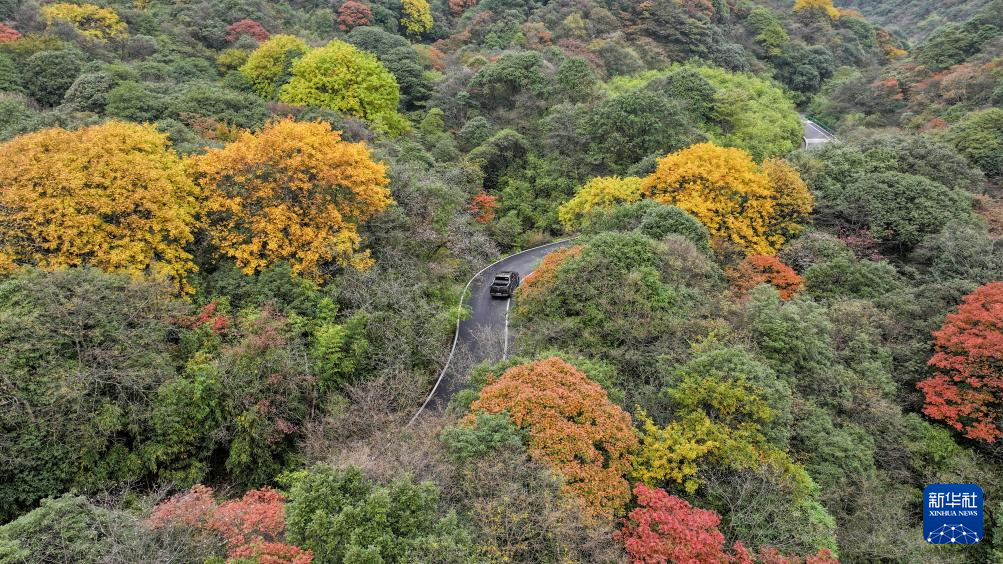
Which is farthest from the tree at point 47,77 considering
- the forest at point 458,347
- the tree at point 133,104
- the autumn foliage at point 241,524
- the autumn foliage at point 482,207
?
the autumn foliage at point 241,524

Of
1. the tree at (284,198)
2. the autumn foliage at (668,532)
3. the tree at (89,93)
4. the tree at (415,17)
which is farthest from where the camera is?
the tree at (415,17)

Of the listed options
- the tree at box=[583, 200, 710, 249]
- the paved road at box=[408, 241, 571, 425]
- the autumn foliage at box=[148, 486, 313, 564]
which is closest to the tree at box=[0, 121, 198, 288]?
the autumn foliage at box=[148, 486, 313, 564]

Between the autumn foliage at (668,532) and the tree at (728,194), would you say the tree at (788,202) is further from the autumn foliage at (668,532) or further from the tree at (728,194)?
the autumn foliage at (668,532)

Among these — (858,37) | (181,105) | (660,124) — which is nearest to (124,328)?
(181,105)

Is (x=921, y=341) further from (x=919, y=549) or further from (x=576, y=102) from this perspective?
(x=576, y=102)

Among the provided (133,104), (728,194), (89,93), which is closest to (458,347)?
(728,194)

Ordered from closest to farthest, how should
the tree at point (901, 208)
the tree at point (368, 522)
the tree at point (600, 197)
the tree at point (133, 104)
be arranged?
1. the tree at point (368, 522)
2. the tree at point (901, 208)
3. the tree at point (133, 104)
4. the tree at point (600, 197)

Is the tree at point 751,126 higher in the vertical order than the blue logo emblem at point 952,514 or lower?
higher

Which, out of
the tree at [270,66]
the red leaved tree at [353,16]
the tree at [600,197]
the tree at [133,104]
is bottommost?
the tree at [600,197]
